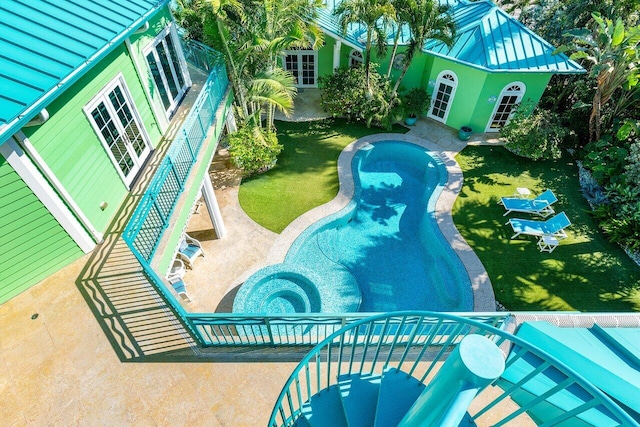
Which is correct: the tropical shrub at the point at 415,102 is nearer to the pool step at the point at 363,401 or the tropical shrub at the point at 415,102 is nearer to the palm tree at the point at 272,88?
the palm tree at the point at 272,88

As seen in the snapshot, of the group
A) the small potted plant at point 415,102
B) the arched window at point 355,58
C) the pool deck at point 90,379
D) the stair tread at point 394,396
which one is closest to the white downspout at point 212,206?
the pool deck at point 90,379

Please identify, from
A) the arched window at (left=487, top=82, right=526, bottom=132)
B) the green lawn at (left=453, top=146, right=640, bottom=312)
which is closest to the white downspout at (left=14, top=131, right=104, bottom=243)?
the green lawn at (left=453, top=146, right=640, bottom=312)

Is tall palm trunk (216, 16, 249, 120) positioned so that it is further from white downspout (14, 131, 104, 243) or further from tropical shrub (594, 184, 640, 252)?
tropical shrub (594, 184, 640, 252)

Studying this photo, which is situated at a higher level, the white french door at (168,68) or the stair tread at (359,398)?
the white french door at (168,68)

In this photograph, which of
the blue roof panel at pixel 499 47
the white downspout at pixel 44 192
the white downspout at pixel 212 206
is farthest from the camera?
the blue roof panel at pixel 499 47

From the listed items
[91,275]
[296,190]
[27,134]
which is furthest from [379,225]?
[27,134]

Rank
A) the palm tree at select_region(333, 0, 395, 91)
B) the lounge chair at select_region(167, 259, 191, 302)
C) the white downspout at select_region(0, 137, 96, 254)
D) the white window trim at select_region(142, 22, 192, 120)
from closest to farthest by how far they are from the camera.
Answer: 1. the white downspout at select_region(0, 137, 96, 254)
2. the white window trim at select_region(142, 22, 192, 120)
3. the lounge chair at select_region(167, 259, 191, 302)
4. the palm tree at select_region(333, 0, 395, 91)
